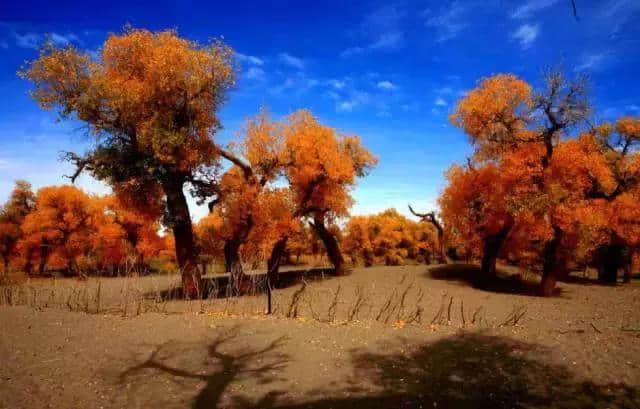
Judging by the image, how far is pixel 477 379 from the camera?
7.21 meters

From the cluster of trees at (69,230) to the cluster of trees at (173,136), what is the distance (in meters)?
20.7

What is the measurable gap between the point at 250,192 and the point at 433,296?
33.7ft

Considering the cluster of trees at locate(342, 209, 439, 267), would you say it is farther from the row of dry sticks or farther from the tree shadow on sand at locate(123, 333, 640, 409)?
the tree shadow on sand at locate(123, 333, 640, 409)

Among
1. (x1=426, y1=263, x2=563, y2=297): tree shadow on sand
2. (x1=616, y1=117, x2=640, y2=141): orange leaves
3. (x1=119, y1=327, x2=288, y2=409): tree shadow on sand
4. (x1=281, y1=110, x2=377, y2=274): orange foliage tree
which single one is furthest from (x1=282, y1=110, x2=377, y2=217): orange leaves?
(x1=616, y1=117, x2=640, y2=141): orange leaves

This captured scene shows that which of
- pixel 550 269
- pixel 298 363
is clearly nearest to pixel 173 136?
pixel 298 363

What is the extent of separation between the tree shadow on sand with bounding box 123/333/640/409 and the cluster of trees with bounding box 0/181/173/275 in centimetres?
3229

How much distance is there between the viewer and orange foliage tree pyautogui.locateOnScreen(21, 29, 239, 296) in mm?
15578

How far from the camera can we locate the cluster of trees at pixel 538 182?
1809 cm

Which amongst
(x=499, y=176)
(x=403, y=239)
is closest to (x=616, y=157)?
(x=499, y=176)

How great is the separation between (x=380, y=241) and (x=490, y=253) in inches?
841

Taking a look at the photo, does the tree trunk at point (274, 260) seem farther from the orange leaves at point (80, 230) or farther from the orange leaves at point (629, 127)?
the orange leaves at point (629, 127)

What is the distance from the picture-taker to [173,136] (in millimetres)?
15688

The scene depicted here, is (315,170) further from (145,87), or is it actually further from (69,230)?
(69,230)

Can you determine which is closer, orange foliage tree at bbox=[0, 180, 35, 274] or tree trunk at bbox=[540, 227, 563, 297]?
tree trunk at bbox=[540, 227, 563, 297]
